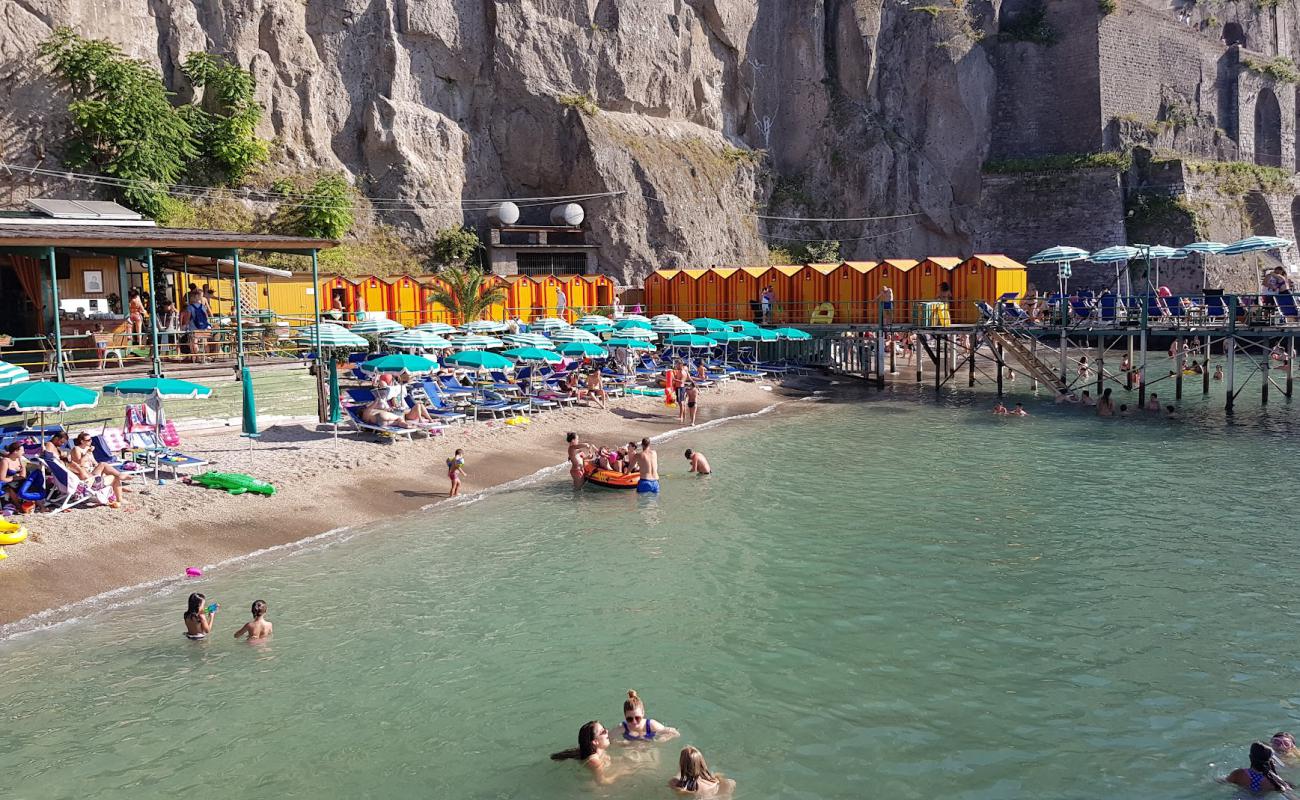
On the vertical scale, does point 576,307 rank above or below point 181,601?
above

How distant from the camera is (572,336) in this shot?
3441cm

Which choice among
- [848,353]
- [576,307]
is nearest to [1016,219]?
[848,353]

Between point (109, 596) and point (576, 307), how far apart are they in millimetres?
33242

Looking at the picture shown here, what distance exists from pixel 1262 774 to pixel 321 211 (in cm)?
4060

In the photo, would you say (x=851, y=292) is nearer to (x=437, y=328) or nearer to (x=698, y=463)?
(x=437, y=328)

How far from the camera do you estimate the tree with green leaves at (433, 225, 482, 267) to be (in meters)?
48.6

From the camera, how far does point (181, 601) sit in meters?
14.9

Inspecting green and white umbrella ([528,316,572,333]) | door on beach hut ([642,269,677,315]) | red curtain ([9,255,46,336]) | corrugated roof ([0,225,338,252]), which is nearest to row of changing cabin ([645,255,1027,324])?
door on beach hut ([642,269,677,315])

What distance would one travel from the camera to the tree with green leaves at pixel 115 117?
38438 millimetres

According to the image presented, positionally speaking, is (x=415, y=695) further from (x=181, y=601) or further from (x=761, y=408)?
(x=761, y=408)

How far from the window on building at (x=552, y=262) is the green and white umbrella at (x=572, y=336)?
17532 mm

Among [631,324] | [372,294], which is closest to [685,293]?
[631,324]

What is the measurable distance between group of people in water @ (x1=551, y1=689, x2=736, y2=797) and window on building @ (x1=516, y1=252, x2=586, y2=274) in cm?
4237

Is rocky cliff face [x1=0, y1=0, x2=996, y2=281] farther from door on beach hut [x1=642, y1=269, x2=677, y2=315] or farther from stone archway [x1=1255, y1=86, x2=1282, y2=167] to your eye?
stone archway [x1=1255, y1=86, x2=1282, y2=167]
